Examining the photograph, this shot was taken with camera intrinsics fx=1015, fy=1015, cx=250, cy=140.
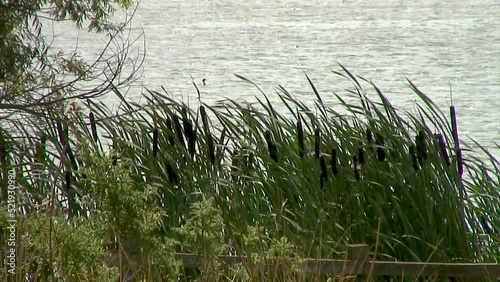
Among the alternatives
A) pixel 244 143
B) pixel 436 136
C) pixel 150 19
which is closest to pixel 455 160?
pixel 436 136

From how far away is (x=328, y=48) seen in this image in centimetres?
3164

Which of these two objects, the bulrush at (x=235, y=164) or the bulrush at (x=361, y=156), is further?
the bulrush at (x=235, y=164)

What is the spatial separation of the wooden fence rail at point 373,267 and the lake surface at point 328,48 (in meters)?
10.2

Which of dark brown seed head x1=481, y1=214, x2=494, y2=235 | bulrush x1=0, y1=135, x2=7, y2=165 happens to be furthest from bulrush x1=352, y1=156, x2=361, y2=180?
bulrush x1=0, y1=135, x2=7, y2=165

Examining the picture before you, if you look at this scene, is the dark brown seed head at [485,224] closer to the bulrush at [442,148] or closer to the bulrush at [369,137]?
the bulrush at [442,148]

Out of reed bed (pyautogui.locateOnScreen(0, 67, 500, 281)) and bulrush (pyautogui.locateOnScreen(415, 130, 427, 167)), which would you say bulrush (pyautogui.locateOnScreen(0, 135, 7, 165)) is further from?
bulrush (pyautogui.locateOnScreen(415, 130, 427, 167))

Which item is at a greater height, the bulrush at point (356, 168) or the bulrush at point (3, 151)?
the bulrush at point (3, 151)

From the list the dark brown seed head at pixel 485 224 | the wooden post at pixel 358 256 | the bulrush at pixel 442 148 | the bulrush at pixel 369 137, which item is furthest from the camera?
the dark brown seed head at pixel 485 224

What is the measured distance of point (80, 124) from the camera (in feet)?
17.0

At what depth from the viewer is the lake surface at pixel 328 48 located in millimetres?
21906

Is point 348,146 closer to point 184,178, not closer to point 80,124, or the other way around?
point 184,178

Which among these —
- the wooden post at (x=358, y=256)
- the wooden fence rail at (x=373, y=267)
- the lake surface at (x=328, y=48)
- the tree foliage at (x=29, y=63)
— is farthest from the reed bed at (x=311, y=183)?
the lake surface at (x=328, y=48)

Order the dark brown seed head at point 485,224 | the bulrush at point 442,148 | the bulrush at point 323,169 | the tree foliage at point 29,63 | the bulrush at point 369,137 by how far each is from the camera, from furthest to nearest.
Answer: the dark brown seed head at point 485,224, the bulrush at point 442,148, the bulrush at point 369,137, the tree foliage at point 29,63, the bulrush at point 323,169

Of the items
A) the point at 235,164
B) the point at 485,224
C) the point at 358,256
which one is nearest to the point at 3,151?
the point at 235,164
